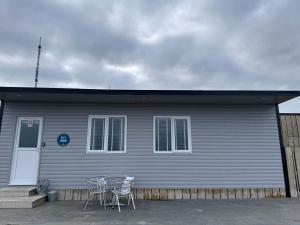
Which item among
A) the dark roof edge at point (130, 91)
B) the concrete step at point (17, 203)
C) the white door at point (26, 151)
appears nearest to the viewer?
the concrete step at point (17, 203)

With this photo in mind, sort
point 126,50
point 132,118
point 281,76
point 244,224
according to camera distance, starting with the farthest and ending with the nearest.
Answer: point 281,76 → point 126,50 → point 132,118 → point 244,224

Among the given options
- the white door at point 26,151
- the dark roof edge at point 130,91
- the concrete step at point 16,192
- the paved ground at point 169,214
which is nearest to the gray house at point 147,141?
the white door at point 26,151

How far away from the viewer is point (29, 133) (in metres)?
5.60

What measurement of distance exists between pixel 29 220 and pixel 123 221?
5.35 ft

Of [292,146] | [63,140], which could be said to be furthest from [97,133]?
[292,146]

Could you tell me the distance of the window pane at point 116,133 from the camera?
5.64 meters

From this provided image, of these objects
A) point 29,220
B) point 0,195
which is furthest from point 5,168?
point 29,220

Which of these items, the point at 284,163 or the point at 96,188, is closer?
the point at 96,188

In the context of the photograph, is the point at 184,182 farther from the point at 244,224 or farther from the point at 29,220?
the point at 29,220

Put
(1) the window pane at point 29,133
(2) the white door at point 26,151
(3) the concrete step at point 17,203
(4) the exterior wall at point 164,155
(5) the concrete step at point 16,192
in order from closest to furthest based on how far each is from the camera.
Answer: (3) the concrete step at point 17,203 → (5) the concrete step at point 16,192 → (2) the white door at point 26,151 → (4) the exterior wall at point 164,155 → (1) the window pane at point 29,133

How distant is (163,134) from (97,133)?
6.21ft

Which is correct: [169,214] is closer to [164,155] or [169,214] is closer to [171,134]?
[164,155]

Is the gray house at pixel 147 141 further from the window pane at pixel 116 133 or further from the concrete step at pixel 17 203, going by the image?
the concrete step at pixel 17 203

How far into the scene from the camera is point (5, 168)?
5.34 meters
